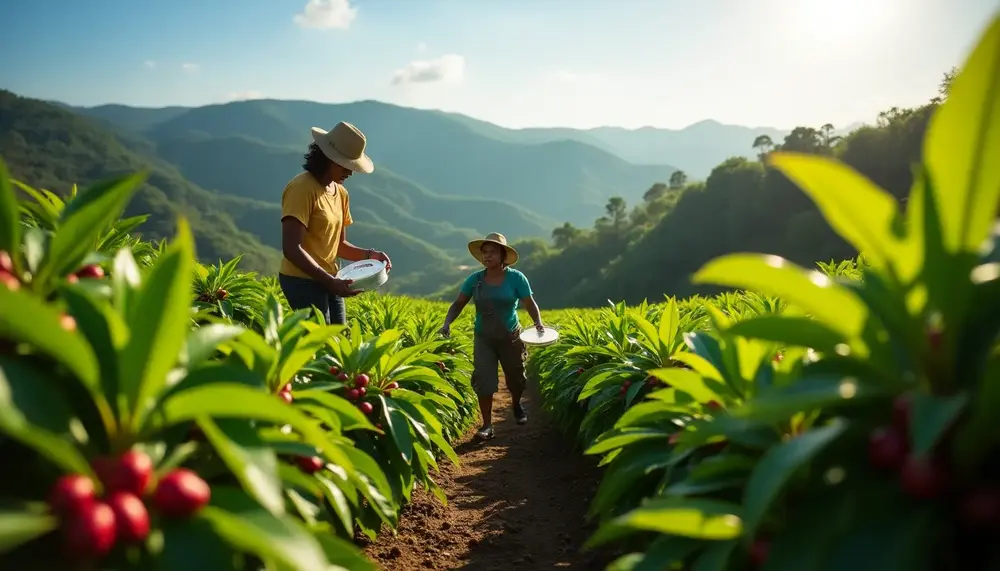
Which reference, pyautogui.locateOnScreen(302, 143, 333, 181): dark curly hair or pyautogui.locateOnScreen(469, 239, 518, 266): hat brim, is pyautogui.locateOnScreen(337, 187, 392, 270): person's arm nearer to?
pyautogui.locateOnScreen(302, 143, 333, 181): dark curly hair

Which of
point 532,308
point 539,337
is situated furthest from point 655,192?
point 539,337

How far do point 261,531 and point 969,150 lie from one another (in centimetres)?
140

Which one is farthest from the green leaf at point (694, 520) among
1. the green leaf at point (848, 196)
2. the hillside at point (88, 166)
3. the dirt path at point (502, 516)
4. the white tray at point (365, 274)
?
the hillside at point (88, 166)

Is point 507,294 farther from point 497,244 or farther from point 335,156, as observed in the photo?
point 335,156

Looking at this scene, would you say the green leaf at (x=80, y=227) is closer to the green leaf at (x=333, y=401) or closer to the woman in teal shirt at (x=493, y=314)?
the green leaf at (x=333, y=401)

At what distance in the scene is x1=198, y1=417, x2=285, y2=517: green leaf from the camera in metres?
1.07

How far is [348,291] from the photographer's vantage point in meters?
4.28

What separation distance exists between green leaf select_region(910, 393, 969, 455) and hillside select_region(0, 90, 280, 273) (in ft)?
364

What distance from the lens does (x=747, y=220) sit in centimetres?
5975

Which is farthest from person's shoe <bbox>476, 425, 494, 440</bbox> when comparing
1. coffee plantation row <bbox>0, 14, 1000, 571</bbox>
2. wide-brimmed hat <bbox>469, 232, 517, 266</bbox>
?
coffee plantation row <bbox>0, 14, 1000, 571</bbox>

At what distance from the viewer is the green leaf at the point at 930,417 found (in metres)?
0.90

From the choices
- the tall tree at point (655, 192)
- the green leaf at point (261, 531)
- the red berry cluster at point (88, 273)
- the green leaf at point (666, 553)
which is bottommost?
the green leaf at point (666, 553)

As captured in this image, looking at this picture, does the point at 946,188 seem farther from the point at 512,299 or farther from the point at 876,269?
the point at 512,299

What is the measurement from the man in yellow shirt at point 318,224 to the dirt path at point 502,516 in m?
1.63
